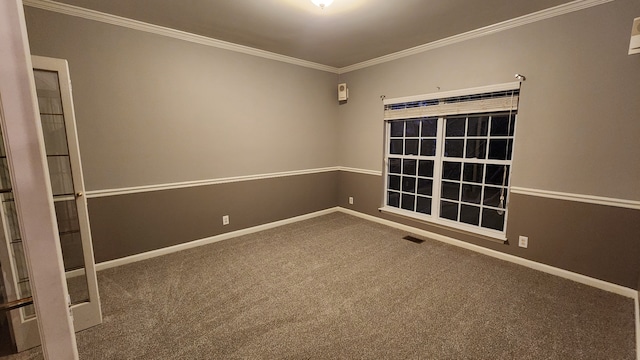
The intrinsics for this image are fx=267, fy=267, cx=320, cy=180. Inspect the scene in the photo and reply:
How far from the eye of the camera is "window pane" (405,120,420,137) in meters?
3.77

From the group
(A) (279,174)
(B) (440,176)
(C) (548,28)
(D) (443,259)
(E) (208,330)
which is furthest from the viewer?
(A) (279,174)

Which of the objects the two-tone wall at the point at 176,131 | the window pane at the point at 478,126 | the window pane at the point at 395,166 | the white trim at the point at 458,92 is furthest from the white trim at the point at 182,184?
the window pane at the point at 478,126

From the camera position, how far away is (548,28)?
2525mm

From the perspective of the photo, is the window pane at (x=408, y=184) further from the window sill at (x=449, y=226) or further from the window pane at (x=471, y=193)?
the window pane at (x=471, y=193)

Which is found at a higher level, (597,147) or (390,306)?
(597,147)

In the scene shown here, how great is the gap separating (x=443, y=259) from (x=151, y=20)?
3.99 metres

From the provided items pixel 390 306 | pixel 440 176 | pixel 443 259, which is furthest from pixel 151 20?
pixel 443 259

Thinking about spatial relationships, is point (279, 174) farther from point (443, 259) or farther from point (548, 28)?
point (548, 28)

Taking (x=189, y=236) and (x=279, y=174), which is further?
(x=279, y=174)

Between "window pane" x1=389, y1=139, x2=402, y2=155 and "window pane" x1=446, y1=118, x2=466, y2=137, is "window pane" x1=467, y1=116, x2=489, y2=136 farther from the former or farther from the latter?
"window pane" x1=389, y1=139, x2=402, y2=155

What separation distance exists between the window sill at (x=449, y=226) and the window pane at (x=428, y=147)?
0.88 m

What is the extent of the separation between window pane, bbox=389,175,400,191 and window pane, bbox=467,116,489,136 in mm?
1211

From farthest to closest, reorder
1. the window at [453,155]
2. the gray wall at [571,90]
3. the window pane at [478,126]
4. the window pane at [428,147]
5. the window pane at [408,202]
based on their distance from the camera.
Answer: the window pane at [408,202] → the window pane at [428,147] → the window pane at [478,126] → the window at [453,155] → the gray wall at [571,90]

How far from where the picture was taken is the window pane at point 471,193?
3.35m
